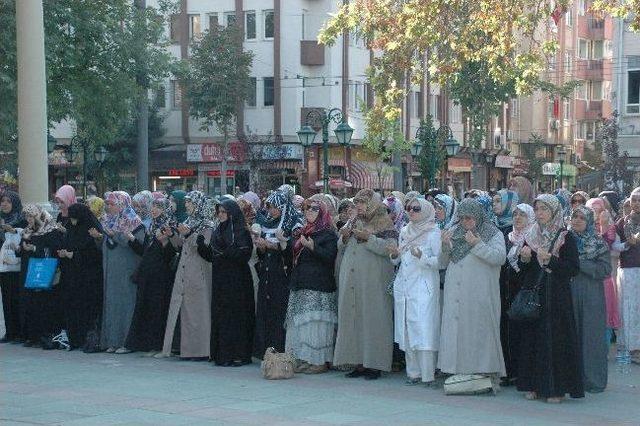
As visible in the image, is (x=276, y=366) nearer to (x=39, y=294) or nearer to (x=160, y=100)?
(x=39, y=294)

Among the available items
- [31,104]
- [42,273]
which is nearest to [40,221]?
[42,273]

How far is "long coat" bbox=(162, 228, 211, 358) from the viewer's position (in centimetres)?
1372

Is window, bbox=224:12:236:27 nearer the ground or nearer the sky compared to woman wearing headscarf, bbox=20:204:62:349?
nearer the sky

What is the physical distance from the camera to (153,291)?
14.2 metres

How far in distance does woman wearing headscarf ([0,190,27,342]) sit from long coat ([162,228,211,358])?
287cm

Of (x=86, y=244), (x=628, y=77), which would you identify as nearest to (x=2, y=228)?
(x=86, y=244)

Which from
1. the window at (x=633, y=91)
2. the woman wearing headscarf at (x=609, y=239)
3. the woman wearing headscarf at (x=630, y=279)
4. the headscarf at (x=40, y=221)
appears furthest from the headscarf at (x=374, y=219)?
the window at (x=633, y=91)

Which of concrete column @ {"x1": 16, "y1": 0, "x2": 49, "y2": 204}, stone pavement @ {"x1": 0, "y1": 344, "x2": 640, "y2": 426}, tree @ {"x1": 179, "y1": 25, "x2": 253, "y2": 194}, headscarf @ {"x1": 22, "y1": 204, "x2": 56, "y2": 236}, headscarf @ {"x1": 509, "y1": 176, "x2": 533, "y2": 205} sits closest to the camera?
stone pavement @ {"x1": 0, "y1": 344, "x2": 640, "y2": 426}

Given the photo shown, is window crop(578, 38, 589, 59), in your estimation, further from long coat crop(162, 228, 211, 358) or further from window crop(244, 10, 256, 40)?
long coat crop(162, 228, 211, 358)

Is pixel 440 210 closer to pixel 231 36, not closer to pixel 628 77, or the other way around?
pixel 628 77

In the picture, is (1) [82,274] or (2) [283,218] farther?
(1) [82,274]

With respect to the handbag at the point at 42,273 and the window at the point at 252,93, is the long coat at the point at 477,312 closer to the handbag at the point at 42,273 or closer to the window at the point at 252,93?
the handbag at the point at 42,273

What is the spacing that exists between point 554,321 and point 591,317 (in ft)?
2.32

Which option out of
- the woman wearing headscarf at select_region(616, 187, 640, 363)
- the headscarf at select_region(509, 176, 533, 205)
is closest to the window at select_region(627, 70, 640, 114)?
the headscarf at select_region(509, 176, 533, 205)
